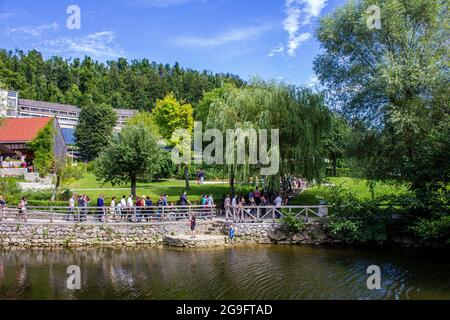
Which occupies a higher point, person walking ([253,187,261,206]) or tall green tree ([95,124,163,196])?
tall green tree ([95,124,163,196])

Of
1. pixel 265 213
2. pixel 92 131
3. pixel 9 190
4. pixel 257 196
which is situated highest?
pixel 92 131

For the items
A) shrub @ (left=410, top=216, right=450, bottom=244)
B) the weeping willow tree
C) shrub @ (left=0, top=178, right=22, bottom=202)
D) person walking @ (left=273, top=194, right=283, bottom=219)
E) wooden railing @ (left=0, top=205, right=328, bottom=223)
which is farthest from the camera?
shrub @ (left=0, top=178, right=22, bottom=202)

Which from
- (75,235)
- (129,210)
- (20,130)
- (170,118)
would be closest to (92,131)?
(20,130)

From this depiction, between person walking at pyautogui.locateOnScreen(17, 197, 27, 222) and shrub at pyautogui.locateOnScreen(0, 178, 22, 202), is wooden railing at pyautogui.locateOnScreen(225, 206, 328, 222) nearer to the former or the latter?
person walking at pyautogui.locateOnScreen(17, 197, 27, 222)

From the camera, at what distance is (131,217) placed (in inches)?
833

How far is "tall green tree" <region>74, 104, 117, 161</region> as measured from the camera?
6462 cm

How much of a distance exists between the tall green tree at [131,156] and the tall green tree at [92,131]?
39559mm

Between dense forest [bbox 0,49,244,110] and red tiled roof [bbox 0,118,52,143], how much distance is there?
46.7 meters

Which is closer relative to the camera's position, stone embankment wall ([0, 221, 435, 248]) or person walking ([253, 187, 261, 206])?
stone embankment wall ([0, 221, 435, 248])

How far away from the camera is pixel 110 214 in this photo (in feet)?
67.9

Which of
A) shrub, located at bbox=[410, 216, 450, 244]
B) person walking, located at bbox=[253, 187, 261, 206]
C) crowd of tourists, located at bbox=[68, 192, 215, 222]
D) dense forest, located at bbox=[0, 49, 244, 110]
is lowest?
shrub, located at bbox=[410, 216, 450, 244]

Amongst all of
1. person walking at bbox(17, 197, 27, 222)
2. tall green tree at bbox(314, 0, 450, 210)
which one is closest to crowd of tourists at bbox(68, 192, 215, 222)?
person walking at bbox(17, 197, 27, 222)

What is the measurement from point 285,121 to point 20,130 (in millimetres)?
41288

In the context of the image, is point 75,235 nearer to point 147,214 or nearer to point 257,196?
point 147,214
